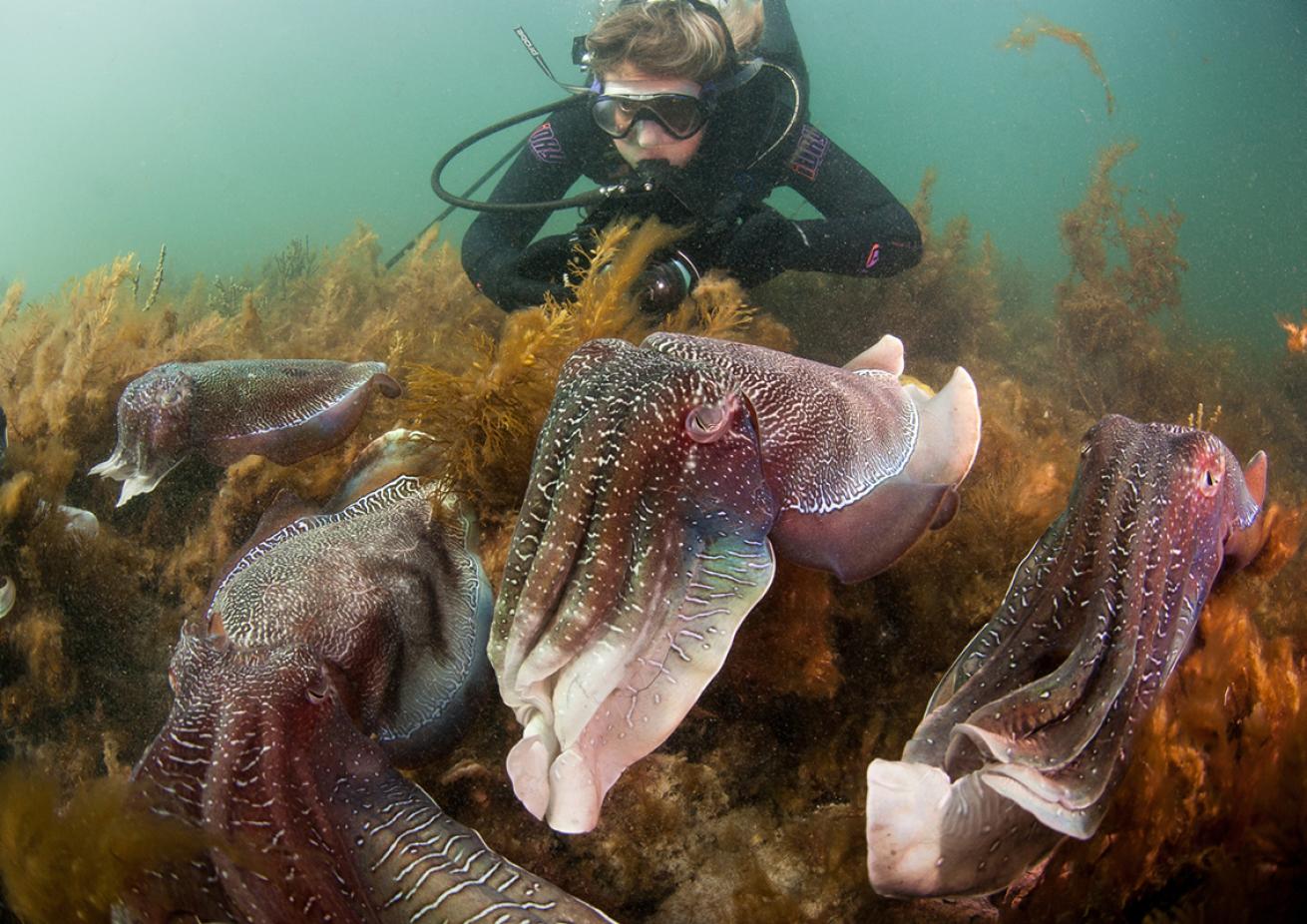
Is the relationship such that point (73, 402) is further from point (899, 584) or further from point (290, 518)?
point (899, 584)

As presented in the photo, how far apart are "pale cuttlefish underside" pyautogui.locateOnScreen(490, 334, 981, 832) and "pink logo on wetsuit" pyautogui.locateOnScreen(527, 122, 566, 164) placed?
18.6ft

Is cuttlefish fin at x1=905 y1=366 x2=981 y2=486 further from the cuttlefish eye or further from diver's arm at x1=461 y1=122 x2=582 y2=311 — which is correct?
diver's arm at x1=461 y1=122 x2=582 y2=311

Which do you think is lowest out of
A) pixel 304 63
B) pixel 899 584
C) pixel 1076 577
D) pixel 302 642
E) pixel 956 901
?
pixel 956 901

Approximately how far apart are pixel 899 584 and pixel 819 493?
0.87 metres

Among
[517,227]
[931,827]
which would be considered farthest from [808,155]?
[931,827]

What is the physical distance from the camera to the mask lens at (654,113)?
5.33 m

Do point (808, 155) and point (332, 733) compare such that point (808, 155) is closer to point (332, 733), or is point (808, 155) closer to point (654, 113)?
point (654, 113)

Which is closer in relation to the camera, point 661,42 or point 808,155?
point 661,42

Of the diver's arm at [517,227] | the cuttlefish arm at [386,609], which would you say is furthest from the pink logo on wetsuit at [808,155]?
the cuttlefish arm at [386,609]

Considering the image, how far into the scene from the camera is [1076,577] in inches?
75.1

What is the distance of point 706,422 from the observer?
71.9 inches

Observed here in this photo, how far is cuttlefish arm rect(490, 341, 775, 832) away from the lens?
1715 mm

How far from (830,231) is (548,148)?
328cm

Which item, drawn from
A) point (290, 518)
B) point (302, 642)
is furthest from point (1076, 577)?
point (290, 518)
